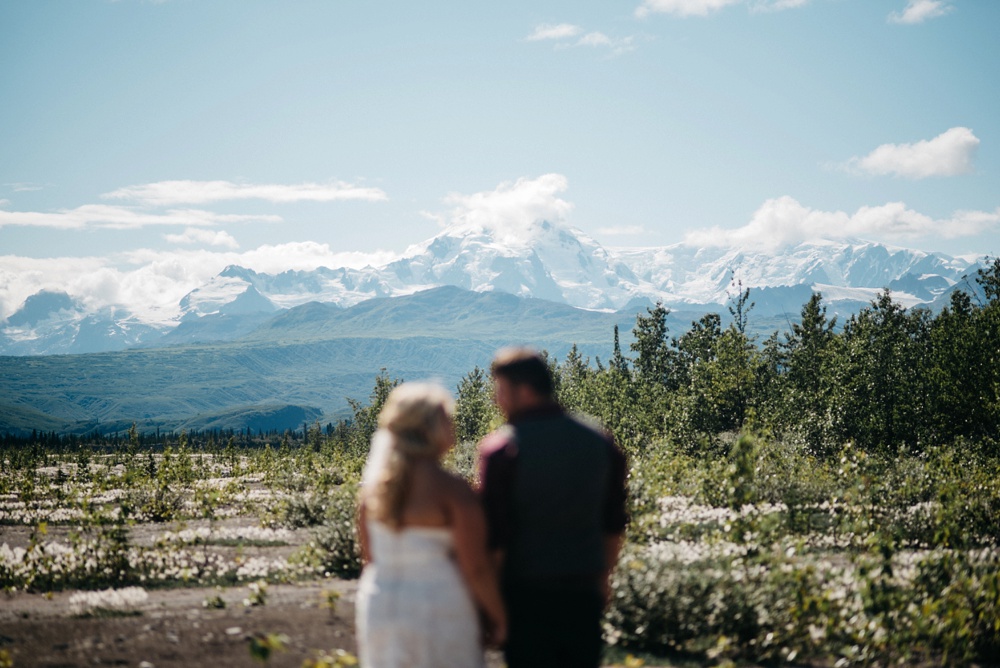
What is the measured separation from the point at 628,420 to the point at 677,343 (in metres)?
28.7

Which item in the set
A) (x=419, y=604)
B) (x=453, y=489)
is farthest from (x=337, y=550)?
(x=453, y=489)

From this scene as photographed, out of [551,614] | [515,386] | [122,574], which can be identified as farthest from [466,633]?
[122,574]

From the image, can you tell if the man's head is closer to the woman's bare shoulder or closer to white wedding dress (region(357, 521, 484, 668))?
the woman's bare shoulder

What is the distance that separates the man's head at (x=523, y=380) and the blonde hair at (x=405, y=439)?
48cm

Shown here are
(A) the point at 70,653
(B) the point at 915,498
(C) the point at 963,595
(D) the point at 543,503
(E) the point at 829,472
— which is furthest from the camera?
(E) the point at 829,472

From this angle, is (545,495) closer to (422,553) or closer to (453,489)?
(453,489)

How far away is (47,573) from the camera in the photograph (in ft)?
46.6

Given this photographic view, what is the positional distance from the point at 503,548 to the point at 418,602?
635mm

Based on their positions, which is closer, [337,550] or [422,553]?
[422,553]

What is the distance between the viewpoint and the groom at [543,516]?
15.8 ft

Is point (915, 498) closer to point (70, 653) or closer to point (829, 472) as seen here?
point (829, 472)

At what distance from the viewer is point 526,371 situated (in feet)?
16.2

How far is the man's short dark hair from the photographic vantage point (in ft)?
16.2

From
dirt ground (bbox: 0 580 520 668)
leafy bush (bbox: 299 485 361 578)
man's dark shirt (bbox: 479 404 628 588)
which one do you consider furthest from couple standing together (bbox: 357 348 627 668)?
leafy bush (bbox: 299 485 361 578)
